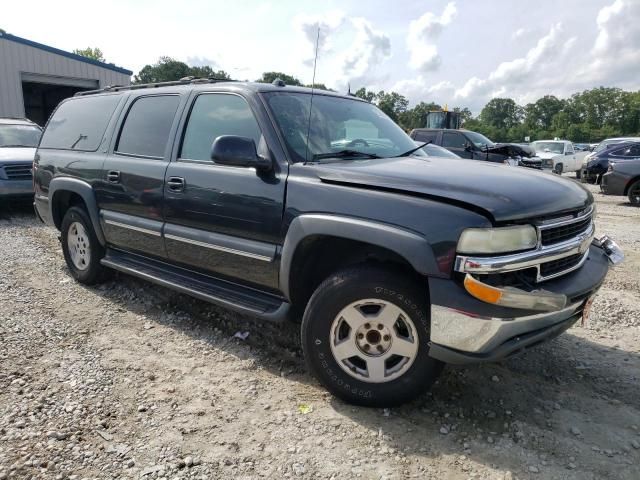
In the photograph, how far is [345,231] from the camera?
2693 millimetres

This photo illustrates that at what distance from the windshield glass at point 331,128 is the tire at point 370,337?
0.95 meters

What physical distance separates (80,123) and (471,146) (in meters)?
10.5

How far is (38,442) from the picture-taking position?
251 centimetres

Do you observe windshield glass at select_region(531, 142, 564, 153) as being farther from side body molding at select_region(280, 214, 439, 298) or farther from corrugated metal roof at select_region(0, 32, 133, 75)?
side body molding at select_region(280, 214, 439, 298)

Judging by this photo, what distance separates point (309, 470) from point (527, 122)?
368 ft

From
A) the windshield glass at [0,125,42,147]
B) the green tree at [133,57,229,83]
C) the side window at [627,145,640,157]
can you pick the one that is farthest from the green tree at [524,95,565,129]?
the windshield glass at [0,125,42,147]

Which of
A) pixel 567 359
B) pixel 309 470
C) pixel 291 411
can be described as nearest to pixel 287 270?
pixel 291 411

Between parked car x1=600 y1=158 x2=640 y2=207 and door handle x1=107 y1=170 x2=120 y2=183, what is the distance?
11.2 meters

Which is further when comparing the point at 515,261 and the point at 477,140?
the point at 477,140

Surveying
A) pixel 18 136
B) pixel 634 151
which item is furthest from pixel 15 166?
pixel 634 151

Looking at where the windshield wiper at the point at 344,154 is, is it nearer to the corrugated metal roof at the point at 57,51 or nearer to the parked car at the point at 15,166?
the parked car at the point at 15,166

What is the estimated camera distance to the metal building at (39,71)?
17734mm

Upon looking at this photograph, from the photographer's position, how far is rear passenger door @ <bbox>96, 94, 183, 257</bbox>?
391cm

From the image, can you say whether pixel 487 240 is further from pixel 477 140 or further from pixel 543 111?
pixel 543 111
